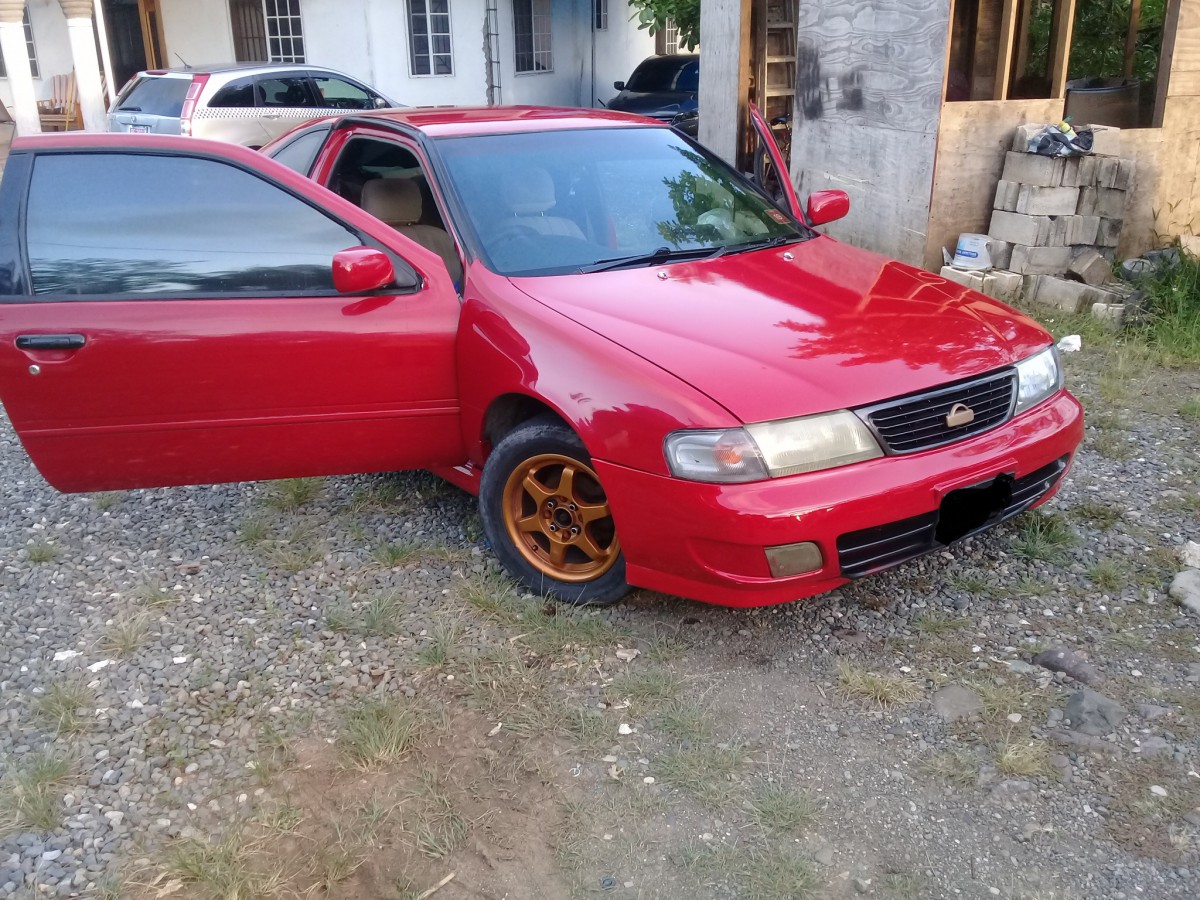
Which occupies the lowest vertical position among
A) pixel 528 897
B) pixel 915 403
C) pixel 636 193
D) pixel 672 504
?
pixel 528 897

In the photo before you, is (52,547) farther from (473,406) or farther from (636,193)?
(636,193)

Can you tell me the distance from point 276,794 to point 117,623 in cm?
118

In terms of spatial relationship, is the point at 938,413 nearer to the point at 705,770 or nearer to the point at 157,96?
the point at 705,770

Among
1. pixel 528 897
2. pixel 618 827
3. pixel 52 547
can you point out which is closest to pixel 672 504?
pixel 618 827

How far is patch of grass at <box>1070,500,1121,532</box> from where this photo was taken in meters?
4.11

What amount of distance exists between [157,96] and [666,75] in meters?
7.54

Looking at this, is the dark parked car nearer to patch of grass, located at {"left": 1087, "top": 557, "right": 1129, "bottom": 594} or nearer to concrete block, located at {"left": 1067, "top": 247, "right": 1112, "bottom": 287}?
concrete block, located at {"left": 1067, "top": 247, "right": 1112, "bottom": 287}

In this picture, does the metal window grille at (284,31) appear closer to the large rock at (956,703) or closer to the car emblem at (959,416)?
the car emblem at (959,416)

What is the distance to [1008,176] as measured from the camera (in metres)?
7.21

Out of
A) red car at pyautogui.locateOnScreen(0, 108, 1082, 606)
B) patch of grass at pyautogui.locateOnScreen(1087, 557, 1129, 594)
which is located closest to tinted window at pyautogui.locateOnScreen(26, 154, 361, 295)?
red car at pyautogui.locateOnScreen(0, 108, 1082, 606)

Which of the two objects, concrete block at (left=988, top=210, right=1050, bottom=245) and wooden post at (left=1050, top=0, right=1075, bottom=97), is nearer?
concrete block at (left=988, top=210, right=1050, bottom=245)

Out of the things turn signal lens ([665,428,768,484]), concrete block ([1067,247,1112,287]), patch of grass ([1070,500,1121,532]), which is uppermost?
turn signal lens ([665,428,768,484])

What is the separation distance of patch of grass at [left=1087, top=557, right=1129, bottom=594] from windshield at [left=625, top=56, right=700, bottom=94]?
13.2 meters

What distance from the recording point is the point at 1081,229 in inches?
272
